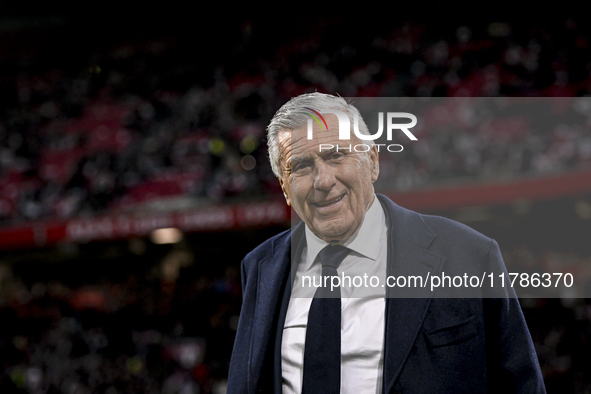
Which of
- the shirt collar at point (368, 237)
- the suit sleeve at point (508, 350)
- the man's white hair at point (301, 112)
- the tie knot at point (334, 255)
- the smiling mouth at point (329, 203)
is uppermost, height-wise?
the man's white hair at point (301, 112)

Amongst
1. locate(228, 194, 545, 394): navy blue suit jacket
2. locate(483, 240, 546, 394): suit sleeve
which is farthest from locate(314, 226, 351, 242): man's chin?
locate(483, 240, 546, 394): suit sleeve

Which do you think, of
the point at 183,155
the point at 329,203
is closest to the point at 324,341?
the point at 329,203

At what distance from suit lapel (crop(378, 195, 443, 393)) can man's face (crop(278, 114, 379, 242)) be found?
10 cm

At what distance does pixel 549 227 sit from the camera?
6.50ft

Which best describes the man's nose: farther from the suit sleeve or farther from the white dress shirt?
the suit sleeve

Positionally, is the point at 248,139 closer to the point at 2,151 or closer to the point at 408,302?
the point at 408,302

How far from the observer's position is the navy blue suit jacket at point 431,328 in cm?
114

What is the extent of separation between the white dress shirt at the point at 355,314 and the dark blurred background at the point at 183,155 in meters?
1.29

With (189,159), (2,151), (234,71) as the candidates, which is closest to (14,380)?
(189,159)

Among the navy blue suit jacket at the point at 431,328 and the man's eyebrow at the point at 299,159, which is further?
the man's eyebrow at the point at 299,159

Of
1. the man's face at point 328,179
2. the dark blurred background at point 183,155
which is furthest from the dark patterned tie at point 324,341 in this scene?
the dark blurred background at point 183,155

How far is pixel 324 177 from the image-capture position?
123cm

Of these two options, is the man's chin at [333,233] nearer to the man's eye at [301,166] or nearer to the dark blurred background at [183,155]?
the man's eye at [301,166]

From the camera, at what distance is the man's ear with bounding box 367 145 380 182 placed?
127 centimetres
